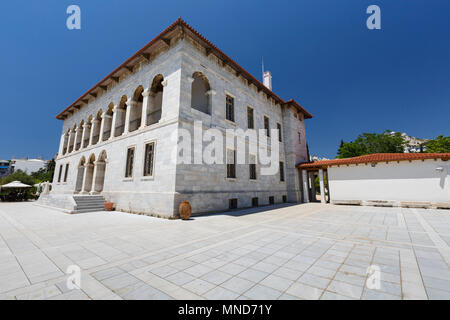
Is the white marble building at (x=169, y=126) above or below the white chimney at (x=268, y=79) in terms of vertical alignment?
below

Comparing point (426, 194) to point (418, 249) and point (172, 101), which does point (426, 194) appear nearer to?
point (418, 249)

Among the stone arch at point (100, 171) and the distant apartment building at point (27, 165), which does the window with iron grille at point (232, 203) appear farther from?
the distant apartment building at point (27, 165)

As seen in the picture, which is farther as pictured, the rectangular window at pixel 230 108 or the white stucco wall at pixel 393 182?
the rectangular window at pixel 230 108

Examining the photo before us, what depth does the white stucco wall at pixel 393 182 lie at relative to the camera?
12.0 metres

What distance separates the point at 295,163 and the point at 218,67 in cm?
1141

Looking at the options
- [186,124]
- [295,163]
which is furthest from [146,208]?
[295,163]

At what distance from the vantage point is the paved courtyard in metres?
2.40

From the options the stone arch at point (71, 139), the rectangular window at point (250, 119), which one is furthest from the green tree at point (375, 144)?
the stone arch at point (71, 139)

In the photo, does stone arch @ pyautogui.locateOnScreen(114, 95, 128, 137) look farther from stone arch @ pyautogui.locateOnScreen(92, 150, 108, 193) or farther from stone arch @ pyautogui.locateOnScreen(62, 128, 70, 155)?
stone arch @ pyautogui.locateOnScreen(62, 128, 70, 155)

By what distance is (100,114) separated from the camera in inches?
633

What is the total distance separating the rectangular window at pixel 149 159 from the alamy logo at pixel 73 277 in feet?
24.2

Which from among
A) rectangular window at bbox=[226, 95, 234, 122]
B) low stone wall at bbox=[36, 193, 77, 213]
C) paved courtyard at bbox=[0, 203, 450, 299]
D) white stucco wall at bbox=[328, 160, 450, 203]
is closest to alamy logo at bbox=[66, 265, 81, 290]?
paved courtyard at bbox=[0, 203, 450, 299]

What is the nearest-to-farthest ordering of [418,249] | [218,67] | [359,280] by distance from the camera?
[359,280] < [418,249] < [218,67]

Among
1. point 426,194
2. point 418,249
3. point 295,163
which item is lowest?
point 418,249
